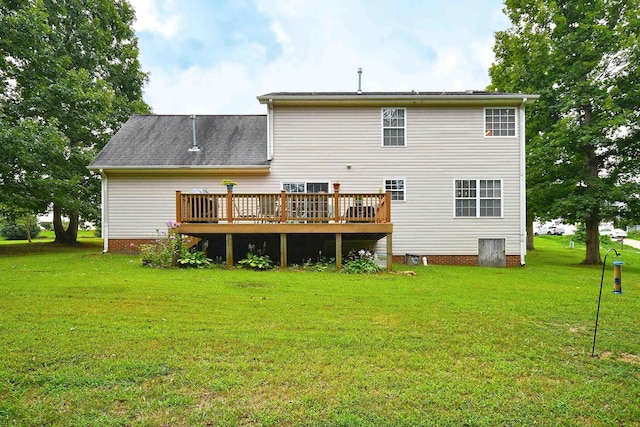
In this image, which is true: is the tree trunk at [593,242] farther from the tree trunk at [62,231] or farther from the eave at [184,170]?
the tree trunk at [62,231]

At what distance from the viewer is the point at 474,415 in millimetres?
2283

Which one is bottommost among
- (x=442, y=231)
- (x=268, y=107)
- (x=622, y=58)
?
(x=442, y=231)

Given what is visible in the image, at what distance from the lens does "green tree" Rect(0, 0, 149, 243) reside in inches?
511

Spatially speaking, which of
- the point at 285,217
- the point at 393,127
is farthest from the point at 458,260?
the point at 285,217

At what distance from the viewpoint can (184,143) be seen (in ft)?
40.4

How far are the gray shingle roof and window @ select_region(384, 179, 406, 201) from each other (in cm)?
414

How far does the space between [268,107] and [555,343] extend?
10078 millimetres

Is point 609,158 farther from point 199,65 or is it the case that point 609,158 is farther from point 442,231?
point 199,65

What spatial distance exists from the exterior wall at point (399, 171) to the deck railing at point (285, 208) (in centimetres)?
259

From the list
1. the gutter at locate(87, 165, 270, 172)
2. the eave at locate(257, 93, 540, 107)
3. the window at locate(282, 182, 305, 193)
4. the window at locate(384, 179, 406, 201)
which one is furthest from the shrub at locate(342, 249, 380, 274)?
the eave at locate(257, 93, 540, 107)

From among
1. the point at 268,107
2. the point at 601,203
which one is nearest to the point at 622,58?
the point at 601,203

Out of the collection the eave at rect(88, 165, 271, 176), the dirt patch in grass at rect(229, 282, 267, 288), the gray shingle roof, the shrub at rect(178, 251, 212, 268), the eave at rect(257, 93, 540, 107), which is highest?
the eave at rect(257, 93, 540, 107)

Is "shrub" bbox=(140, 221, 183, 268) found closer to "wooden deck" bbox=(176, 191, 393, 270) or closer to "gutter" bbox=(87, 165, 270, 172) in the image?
"wooden deck" bbox=(176, 191, 393, 270)

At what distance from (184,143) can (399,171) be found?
7.76 metres
